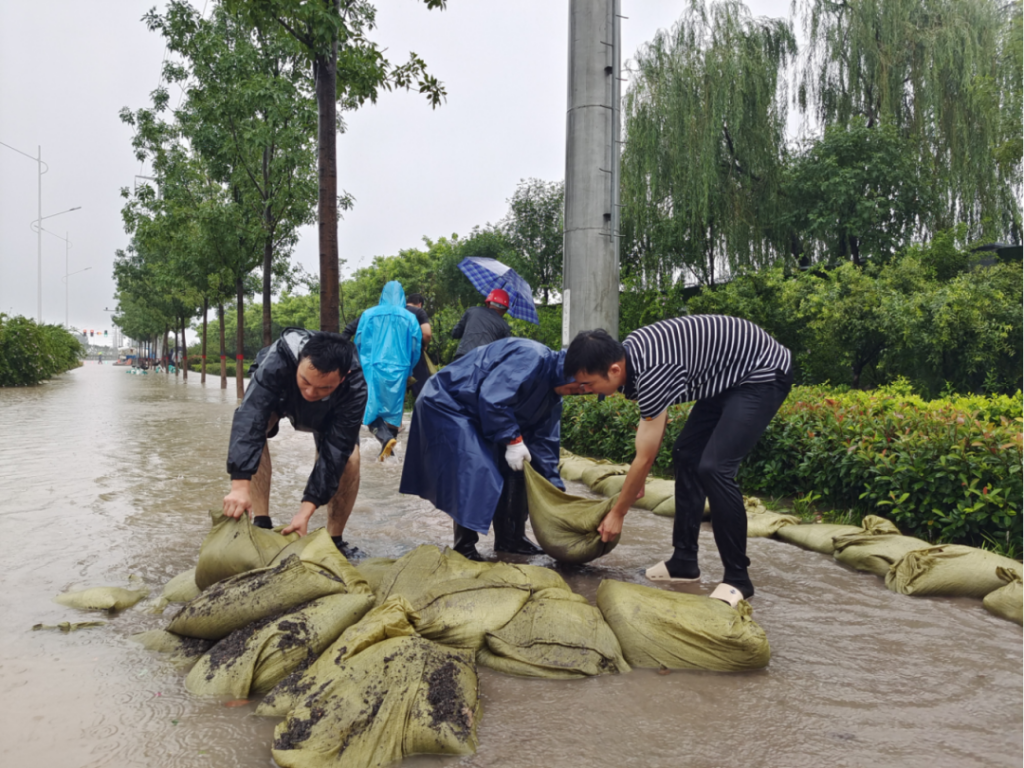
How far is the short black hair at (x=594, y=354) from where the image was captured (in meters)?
3.05

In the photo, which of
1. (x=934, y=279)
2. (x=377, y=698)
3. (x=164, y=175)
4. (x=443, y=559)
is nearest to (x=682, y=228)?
(x=934, y=279)

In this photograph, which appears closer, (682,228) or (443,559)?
(443,559)

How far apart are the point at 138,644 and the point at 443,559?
1152 mm

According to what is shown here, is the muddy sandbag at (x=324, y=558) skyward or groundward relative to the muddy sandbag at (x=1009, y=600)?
skyward

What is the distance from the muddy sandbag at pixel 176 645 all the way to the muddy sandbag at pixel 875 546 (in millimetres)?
3009

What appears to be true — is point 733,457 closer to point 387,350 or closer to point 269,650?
point 269,650

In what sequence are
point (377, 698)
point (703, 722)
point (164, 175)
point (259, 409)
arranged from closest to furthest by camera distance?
point (377, 698), point (703, 722), point (259, 409), point (164, 175)

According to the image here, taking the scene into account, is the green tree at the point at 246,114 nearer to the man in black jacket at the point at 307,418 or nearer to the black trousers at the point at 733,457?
the man in black jacket at the point at 307,418

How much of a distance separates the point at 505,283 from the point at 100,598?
325 centimetres

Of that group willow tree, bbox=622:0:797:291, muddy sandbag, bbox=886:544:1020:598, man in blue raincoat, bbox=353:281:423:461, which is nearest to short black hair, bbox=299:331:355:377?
Answer: muddy sandbag, bbox=886:544:1020:598

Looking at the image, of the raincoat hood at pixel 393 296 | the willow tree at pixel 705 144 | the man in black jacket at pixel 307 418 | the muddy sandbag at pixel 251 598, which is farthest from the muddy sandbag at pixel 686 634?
the willow tree at pixel 705 144

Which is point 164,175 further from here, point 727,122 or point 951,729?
point 951,729

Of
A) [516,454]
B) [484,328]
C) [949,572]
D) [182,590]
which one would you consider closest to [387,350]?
[484,328]

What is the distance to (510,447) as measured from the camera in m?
3.51
